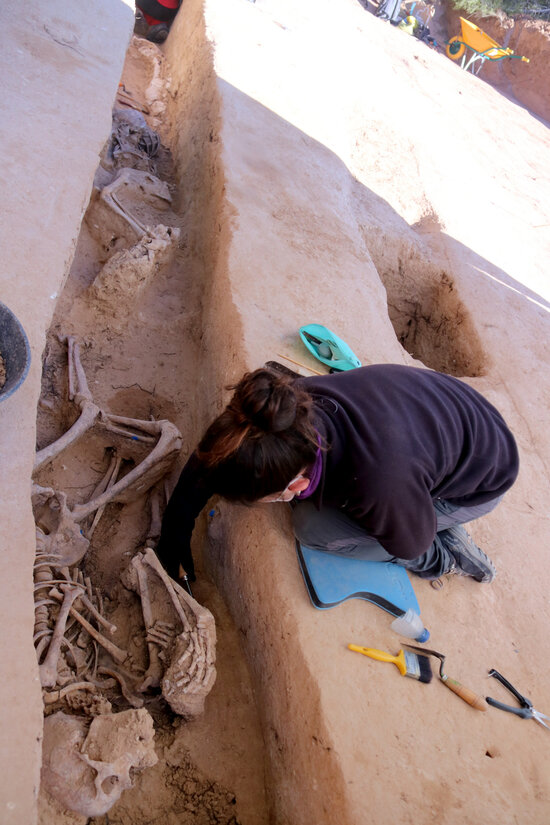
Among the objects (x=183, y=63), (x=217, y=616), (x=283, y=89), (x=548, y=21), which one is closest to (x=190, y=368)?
(x=217, y=616)

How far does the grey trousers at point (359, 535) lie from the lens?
87.4 inches

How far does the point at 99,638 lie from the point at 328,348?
1875 mm

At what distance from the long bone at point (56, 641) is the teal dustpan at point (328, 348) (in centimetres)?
172

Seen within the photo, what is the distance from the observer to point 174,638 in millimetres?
2109

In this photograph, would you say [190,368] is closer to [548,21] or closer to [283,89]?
[283,89]

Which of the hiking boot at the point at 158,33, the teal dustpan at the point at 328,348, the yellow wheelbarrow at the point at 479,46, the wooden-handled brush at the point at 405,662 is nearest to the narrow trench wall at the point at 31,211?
the wooden-handled brush at the point at 405,662

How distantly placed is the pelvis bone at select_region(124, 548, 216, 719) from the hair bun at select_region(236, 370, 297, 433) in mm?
905

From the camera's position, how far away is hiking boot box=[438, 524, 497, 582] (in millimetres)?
2568

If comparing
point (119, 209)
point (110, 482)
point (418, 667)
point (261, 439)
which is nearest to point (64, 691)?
point (110, 482)

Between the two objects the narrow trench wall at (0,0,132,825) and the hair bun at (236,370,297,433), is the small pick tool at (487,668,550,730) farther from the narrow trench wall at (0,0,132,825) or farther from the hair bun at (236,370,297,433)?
the narrow trench wall at (0,0,132,825)

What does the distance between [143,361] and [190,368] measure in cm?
28

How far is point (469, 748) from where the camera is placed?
2059mm

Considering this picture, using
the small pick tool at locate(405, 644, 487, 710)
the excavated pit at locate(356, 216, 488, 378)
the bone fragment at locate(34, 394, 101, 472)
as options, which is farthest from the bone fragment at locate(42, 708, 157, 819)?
the excavated pit at locate(356, 216, 488, 378)

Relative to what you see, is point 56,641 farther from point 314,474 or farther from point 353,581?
point 353,581
